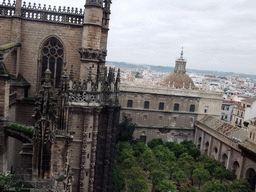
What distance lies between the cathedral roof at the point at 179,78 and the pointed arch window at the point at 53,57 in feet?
105

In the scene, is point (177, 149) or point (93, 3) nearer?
point (93, 3)

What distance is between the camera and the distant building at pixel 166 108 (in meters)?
42.2

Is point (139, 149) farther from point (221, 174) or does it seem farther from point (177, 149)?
point (221, 174)

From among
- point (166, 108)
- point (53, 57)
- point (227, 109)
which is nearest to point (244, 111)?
point (227, 109)

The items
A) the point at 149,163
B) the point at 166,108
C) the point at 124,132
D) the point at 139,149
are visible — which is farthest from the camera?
the point at 166,108

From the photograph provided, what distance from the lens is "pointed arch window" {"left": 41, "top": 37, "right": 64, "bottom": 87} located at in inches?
711

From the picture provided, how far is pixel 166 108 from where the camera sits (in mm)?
42875

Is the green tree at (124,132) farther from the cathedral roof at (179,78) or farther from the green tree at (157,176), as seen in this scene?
the cathedral roof at (179,78)

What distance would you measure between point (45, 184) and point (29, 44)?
1174 centimetres

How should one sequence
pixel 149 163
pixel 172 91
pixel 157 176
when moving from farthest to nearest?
pixel 172 91, pixel 149 163, pixel 157 176

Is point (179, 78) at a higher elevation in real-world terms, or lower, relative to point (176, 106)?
higher

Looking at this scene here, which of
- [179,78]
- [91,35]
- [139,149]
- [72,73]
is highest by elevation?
[91,35]

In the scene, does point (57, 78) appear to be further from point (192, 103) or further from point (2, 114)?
point (192, 103)

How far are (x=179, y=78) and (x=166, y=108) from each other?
9.15 metres
